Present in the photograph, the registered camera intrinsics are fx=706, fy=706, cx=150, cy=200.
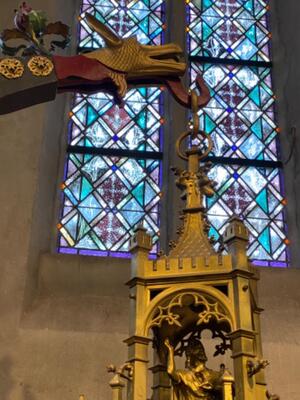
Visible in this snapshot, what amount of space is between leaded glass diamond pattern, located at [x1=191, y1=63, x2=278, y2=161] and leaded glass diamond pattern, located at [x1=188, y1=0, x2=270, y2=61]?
0.20 metres

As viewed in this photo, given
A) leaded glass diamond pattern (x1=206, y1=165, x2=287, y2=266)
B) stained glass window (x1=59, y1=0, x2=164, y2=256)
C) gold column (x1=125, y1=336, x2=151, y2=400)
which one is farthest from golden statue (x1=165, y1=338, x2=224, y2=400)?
leaded glass diamond pattern (x1=206, y1=165, x2=287, y2=266)

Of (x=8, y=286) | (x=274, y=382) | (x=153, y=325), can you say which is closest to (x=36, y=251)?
(x=8, y=286)

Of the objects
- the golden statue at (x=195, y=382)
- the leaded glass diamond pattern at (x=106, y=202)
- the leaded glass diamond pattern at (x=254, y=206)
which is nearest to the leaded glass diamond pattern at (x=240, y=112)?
the leaded glass diamond pattern at (x=254, y=206)

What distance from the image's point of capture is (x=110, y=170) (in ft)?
21.6

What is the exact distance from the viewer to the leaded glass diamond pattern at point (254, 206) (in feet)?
20.6

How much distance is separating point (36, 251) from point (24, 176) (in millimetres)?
610

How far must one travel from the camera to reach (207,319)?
335cm

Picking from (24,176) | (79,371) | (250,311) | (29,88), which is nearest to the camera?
(29,88)

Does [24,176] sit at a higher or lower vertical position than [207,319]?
higher

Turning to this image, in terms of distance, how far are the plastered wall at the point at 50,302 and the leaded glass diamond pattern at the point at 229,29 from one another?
2.11m

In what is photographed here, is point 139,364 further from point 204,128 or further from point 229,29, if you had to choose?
point 229,29

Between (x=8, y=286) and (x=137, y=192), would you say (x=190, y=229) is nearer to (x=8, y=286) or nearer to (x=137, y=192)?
(x=8, y=286)

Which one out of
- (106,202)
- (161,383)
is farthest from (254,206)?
(161,383)

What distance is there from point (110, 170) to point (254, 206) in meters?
1.38
